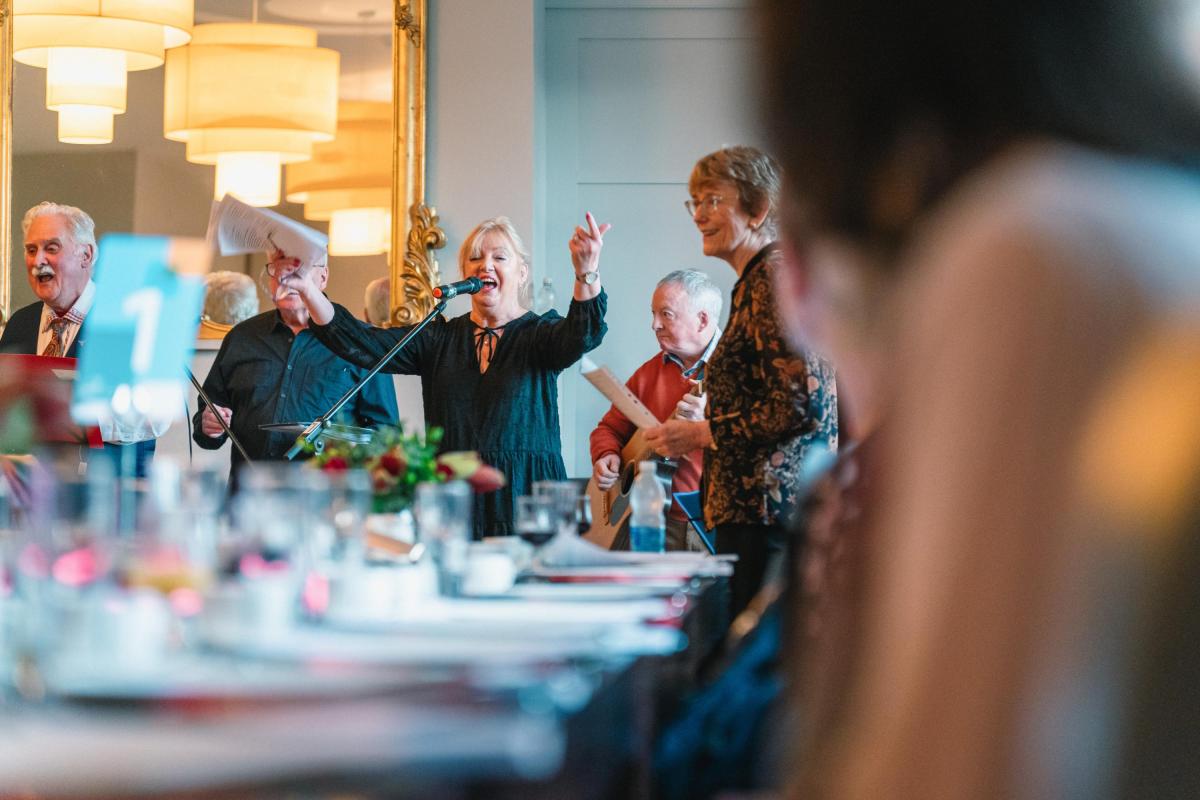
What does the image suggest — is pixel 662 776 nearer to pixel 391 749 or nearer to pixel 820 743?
pixel 391 749

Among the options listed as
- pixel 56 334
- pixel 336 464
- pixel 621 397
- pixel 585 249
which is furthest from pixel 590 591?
pixel 56 334

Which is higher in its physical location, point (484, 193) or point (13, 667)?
point (484, 193)

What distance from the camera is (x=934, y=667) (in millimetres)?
434

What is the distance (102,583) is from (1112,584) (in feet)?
3.97

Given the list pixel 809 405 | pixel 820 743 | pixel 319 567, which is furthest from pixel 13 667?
pixel 809 405

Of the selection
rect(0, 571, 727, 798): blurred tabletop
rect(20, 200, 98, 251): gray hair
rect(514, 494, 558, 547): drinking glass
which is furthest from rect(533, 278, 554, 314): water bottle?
rect(0, 571, 727, 798): blurred tabletop

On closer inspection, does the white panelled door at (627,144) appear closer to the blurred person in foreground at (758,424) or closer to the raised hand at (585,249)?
the raised hand at (585,249)

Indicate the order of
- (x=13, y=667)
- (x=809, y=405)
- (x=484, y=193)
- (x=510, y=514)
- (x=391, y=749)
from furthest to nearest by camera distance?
(x=484, y=193), (x=510, y=514), (x=809, y=405), (x=13, y=667), (x=391, y=749)

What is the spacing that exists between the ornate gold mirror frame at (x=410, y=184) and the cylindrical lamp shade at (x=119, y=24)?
822mm

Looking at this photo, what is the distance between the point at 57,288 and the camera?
14.3ft

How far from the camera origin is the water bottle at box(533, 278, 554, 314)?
493 cm

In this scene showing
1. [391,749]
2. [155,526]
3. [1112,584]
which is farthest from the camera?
→ [155,526]

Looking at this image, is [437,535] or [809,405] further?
[809,405]

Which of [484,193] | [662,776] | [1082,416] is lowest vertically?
[662,776]
